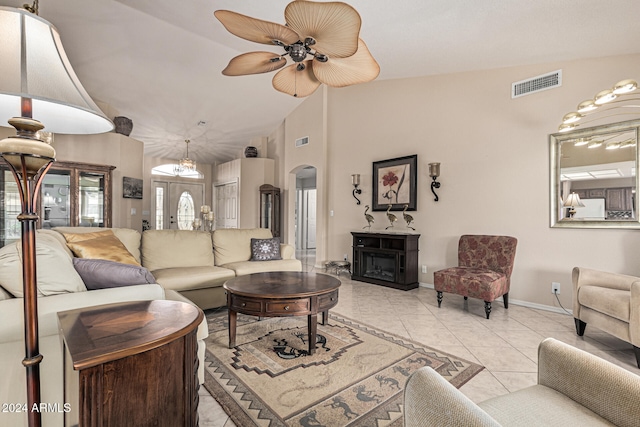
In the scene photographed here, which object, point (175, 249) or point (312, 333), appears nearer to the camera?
point (312, 333)

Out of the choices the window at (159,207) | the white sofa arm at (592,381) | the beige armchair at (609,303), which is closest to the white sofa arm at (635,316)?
A: the beige armchair at (609,303)

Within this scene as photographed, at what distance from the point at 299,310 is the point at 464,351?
136 cm

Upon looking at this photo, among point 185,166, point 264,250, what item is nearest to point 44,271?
point 264,250

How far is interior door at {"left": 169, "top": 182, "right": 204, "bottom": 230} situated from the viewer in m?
9.03

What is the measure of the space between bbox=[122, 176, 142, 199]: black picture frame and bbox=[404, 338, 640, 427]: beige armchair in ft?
19.8

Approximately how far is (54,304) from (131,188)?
4.92m

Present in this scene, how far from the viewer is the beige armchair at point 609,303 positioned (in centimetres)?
218

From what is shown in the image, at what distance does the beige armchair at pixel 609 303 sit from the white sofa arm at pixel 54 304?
3173 millimetres

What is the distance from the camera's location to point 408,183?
16.1 ft

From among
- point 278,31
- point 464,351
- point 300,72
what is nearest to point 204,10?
point 300,72

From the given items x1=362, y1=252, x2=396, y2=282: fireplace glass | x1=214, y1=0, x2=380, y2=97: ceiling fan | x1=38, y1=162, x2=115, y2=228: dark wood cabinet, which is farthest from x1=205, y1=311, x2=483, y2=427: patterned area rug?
x1=38, y1=162, x2=115, y2=228: dark wood cabinet

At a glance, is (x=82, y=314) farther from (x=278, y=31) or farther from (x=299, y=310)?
(x=278, y=31)

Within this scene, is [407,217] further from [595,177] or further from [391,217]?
[595,177]

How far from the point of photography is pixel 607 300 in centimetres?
239
